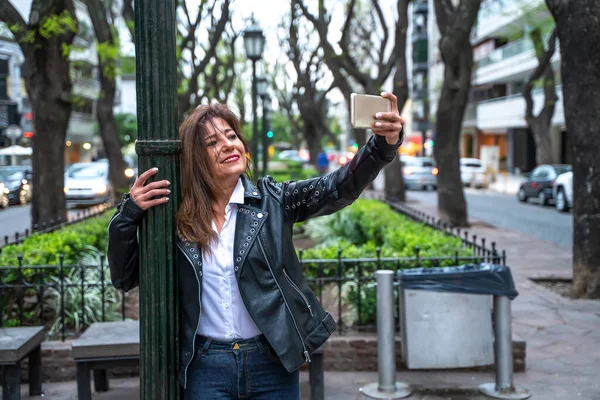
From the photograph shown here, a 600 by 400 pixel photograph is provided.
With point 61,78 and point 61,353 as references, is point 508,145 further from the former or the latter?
Result: point 61,353

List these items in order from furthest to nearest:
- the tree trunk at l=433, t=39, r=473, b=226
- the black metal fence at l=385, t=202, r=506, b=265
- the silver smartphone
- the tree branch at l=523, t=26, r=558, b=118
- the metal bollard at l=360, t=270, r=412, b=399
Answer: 1. the tree branch at l=523, t=26, r=558, b=118
2. the tree trunk at l=433, t=39, r=473, b=226
3. the black metal fence at l=385, t=202, r=506, b=265
4. the metal bollard at l=360, t=270, r=412, b=399
5. the silver smartphone

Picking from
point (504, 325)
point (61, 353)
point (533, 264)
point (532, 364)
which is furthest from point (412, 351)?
point (533, 264)

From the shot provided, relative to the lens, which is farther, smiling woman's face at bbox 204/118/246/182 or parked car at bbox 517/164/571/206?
parked car at bbox 517/164/571/206

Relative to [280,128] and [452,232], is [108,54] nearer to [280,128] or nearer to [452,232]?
[452,232]

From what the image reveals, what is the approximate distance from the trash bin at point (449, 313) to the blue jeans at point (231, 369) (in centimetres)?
296

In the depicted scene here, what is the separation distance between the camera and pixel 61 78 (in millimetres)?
12352

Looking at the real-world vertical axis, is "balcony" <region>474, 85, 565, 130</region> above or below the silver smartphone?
above

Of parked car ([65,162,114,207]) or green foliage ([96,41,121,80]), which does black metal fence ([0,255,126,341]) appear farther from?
parked car ([65,162,114,207])

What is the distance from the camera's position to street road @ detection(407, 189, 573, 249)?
59.3ft

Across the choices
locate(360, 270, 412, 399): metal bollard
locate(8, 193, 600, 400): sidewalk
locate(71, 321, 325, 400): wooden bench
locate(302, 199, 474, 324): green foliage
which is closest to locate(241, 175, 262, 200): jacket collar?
locate(71, 321, 325, 400): wooden bench

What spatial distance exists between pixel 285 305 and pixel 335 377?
12.3 ft

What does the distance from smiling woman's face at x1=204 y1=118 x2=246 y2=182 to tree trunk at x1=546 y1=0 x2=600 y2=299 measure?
23.1ft

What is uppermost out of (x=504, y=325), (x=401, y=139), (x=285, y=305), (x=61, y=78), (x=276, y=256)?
(x=61, y=78)

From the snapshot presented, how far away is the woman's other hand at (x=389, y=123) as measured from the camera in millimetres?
2742
